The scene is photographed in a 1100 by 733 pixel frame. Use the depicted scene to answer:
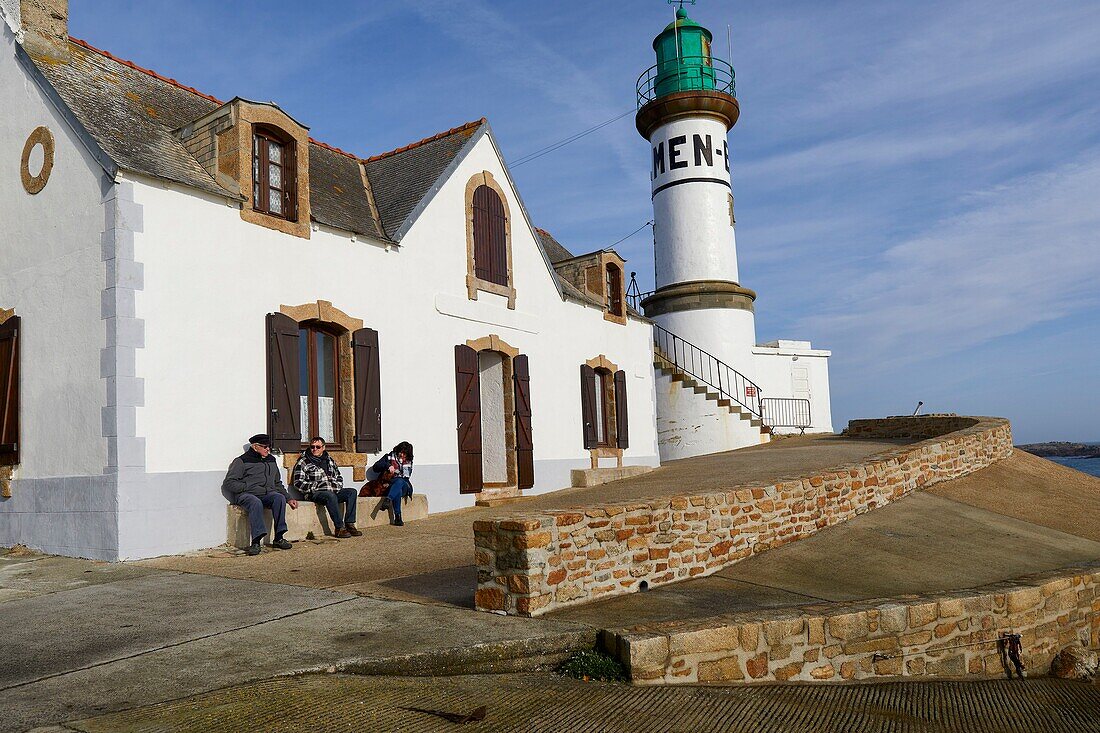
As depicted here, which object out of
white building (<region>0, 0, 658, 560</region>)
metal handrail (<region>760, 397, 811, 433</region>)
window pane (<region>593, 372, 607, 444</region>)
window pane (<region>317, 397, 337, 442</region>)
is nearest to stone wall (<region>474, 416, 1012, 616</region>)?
white building (<region>0, 0, 658, 560</region>)

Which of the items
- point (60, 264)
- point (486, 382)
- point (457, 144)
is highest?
point (457, 144)

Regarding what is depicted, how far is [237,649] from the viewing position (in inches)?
190

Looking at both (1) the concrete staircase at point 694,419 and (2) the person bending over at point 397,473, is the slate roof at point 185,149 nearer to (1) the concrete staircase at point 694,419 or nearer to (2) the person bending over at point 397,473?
(2) the person bending over at point 397,473

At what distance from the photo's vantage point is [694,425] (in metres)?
20.5

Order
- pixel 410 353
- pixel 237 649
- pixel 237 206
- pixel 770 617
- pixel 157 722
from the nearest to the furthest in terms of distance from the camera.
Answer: pixel 157 722, pixel 237 649, pixel 770 617, pixel 237 206, pixel 410 353

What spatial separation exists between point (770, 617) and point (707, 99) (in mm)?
18381

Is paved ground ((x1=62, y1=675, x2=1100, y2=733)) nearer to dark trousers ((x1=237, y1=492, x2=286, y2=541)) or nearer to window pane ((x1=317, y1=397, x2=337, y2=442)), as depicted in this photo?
dark trousers ((x1=237, y1=492, x2=286, y2=541))

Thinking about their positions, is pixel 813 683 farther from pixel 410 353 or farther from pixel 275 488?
pixel 410 353

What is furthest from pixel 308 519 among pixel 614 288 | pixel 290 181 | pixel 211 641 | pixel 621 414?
pixel 614 288

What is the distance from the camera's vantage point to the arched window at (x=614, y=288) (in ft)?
59.9

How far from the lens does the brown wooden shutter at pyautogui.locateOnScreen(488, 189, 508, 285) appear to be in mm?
14508

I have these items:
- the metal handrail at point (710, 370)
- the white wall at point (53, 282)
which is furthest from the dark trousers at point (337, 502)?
the metal handrail at point (710, 370)

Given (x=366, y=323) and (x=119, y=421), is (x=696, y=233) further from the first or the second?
(x=119, y=421)

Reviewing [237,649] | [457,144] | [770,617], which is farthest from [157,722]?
[457,144]
